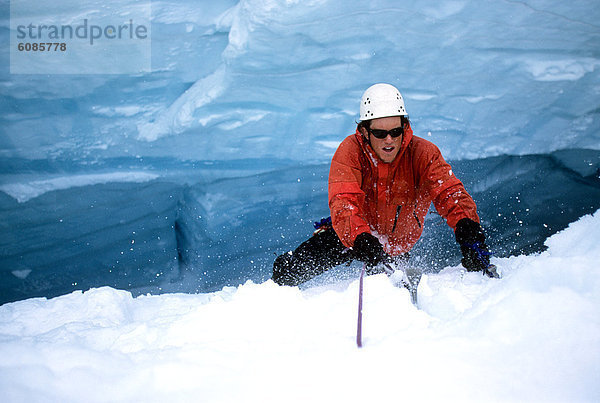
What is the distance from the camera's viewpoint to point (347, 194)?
7.03ft

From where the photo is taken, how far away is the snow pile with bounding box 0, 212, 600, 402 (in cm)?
94

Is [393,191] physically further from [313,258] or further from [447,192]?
[313,258]

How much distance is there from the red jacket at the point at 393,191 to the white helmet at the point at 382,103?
0.13 m

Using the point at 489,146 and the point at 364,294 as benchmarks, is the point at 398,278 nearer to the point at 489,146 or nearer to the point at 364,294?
the point at 364,294

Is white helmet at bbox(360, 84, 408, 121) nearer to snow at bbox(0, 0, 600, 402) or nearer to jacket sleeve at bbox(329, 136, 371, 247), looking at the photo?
jacket sleeve at bbox(329, 136, 371, 247)

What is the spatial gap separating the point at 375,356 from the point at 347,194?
1.15 metres

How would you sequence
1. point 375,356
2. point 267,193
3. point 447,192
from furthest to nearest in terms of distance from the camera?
1. point 267,193
2. point 447,192
3. point 375,356

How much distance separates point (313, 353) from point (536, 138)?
410cm

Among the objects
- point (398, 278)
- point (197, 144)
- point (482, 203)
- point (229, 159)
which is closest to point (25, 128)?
point (197, 144)

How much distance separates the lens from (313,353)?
44.6 inches

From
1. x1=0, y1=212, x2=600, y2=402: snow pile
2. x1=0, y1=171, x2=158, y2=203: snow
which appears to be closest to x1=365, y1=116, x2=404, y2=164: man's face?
x1=0, y1=212, x2=600, y2=402: snow pile

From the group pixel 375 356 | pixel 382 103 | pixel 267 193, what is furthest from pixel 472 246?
pixel 267 193

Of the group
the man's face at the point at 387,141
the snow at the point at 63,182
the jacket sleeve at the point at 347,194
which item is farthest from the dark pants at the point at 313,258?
the snow at the point at 63,182

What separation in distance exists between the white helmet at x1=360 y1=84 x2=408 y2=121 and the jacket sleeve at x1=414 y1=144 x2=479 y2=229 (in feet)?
1.01
